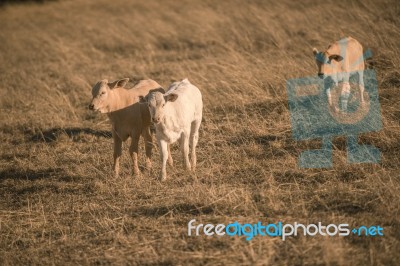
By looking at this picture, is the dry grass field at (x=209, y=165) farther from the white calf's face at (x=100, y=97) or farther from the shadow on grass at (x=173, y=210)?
the white calf's face at (x=100, y=97)

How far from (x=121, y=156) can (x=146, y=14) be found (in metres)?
11.6

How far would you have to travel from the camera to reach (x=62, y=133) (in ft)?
27.7

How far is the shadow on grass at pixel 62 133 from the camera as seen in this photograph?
8430 millimetres

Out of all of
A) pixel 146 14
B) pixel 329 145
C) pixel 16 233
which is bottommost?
pixel 16 233

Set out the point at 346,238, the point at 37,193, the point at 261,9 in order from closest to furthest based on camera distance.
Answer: the point at 346,238 < the point at 37,193 < the point at 261,9

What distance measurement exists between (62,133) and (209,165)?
3160 mm

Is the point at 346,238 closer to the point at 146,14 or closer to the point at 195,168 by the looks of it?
Result: the point at 195,168

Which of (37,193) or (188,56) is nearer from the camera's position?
(37,193)

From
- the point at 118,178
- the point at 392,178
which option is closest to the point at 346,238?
the point at 392,178

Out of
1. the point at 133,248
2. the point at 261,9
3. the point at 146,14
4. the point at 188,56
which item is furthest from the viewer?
the point at 146,14

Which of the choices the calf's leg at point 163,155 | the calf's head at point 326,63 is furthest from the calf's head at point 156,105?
the calf's head at point 326,63

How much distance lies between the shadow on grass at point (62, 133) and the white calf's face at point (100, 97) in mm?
Answer: 1772

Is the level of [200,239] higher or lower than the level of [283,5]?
lower

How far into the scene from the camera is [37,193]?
646 cm
